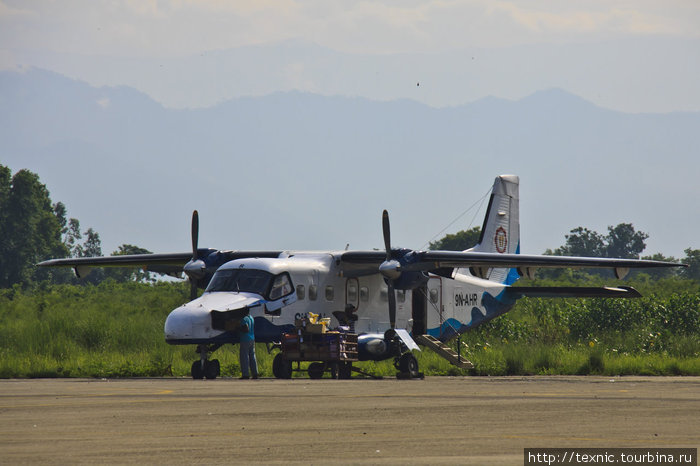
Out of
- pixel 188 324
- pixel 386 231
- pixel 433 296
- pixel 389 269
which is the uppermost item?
pixel 386 231

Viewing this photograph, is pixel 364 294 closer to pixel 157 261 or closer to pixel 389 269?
pixel 389 269

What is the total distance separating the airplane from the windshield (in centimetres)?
2

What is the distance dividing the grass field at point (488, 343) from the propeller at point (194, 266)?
2.30 m

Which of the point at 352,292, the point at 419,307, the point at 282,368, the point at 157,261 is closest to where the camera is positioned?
the point at 282,368

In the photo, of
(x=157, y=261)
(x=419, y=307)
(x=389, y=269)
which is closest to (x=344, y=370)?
(x=389, y=269)

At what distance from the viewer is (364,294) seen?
94.2 ft

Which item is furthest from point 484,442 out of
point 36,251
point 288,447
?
point 36,251

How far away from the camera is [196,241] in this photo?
2938 cm

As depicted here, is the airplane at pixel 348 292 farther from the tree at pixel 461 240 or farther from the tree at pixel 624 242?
the tree at pixel 624 242

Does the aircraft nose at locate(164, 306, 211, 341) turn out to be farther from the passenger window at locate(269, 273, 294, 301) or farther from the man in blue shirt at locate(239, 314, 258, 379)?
the passenger window at locate(269, 273, 294, 301)

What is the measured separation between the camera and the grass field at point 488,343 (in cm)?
2866

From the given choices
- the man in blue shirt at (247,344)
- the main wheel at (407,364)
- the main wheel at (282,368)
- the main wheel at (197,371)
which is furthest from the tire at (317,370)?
the main wheel at (197,371)

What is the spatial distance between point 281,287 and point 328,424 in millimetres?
13862

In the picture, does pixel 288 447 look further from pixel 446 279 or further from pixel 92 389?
pixel 446 279
